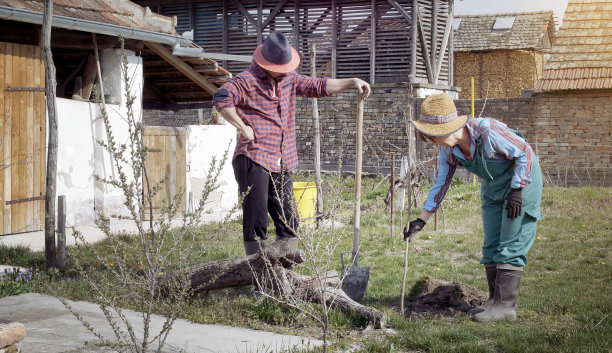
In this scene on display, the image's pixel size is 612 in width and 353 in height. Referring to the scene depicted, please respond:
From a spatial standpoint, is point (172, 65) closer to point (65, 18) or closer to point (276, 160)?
point (65, 18)

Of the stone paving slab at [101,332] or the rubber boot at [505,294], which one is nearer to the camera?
the stone paving slab at [101,332]

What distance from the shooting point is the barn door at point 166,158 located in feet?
33.9

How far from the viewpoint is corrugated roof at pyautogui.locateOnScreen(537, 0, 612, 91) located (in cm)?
1443

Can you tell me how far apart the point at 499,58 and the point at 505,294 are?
21.6m

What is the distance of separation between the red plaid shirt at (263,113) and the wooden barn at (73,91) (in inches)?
132

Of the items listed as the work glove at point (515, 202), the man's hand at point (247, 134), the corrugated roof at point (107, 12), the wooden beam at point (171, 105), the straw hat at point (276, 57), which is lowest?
the work glove at point (515, 202)

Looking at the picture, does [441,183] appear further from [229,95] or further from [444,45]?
[444,45]

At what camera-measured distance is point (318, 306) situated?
5.00 m

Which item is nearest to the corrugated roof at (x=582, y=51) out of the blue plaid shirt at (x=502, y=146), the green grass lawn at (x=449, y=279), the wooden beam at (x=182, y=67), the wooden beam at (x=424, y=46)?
the wooden beam at (x=424, y=46)

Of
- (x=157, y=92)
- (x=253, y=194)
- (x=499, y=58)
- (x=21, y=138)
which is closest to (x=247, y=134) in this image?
(x=253, y=194)

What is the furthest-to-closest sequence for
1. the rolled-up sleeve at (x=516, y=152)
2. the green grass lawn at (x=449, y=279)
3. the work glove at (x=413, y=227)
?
the work glove at (x=413, y=227) < the rolled-up sleeve at (x=516, y=152) < the green grass lawn at (x=449, y=279)

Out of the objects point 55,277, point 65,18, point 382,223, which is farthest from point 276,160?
point 382,223

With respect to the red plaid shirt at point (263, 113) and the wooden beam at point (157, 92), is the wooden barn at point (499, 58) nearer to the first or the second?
the wooden beam at point (157, 92)

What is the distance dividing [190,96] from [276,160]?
7.45 metres
